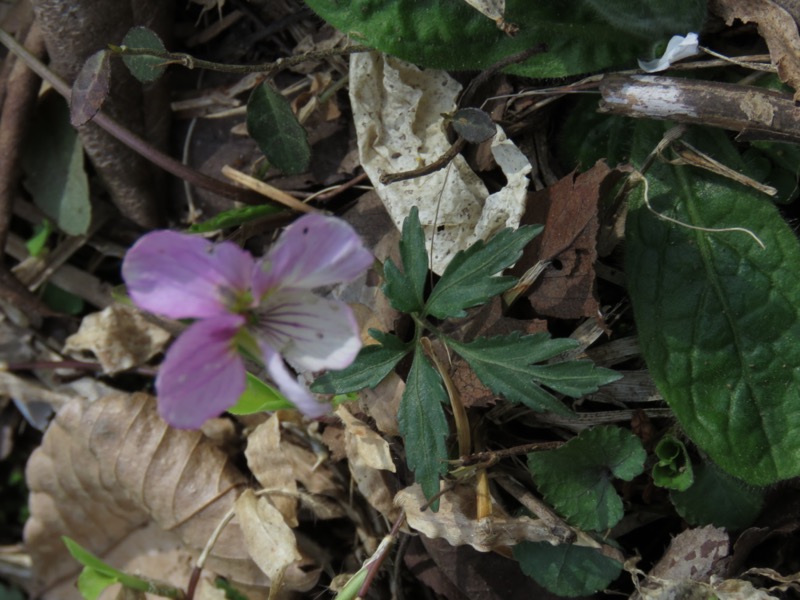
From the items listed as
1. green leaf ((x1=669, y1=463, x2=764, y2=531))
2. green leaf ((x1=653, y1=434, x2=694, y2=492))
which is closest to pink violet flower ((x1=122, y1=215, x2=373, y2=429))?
green leaf ((x1=653, y1=434, x2=694, y2=492))

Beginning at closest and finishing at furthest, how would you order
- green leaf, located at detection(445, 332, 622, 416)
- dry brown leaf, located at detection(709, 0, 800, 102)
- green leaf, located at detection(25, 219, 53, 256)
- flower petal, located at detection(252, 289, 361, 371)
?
flower petal, located at detection(252, 289, 361, 371) < green leaf, located at detection(445, 332, 622, 416) < dry brown leaf, located at detection(709, 0, 800, 102) < green leaf, located at detection(25, 219, 53, 256)

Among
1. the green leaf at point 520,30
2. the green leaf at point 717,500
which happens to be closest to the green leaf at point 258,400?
the green leaf at point 520,30

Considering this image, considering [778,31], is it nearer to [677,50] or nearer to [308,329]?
[677,50]

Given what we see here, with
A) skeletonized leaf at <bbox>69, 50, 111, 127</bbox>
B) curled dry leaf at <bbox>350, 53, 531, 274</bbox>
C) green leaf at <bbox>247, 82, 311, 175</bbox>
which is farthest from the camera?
green leaf at <bbox>247, 82, 311, 175</bbox>

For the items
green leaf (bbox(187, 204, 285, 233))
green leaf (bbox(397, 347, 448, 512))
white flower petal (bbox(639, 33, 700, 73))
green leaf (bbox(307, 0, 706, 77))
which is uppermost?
green leaf (bbox(307, 0, 706, 77))

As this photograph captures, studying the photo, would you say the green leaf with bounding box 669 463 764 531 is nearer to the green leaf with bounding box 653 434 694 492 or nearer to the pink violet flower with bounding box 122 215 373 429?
the green leaf with bounding box 653 434 694 492

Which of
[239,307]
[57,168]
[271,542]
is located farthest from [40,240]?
[239,307]

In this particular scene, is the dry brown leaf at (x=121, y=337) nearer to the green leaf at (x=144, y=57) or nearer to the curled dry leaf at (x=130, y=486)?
the curled dry leaf at (x=130, y=486)
